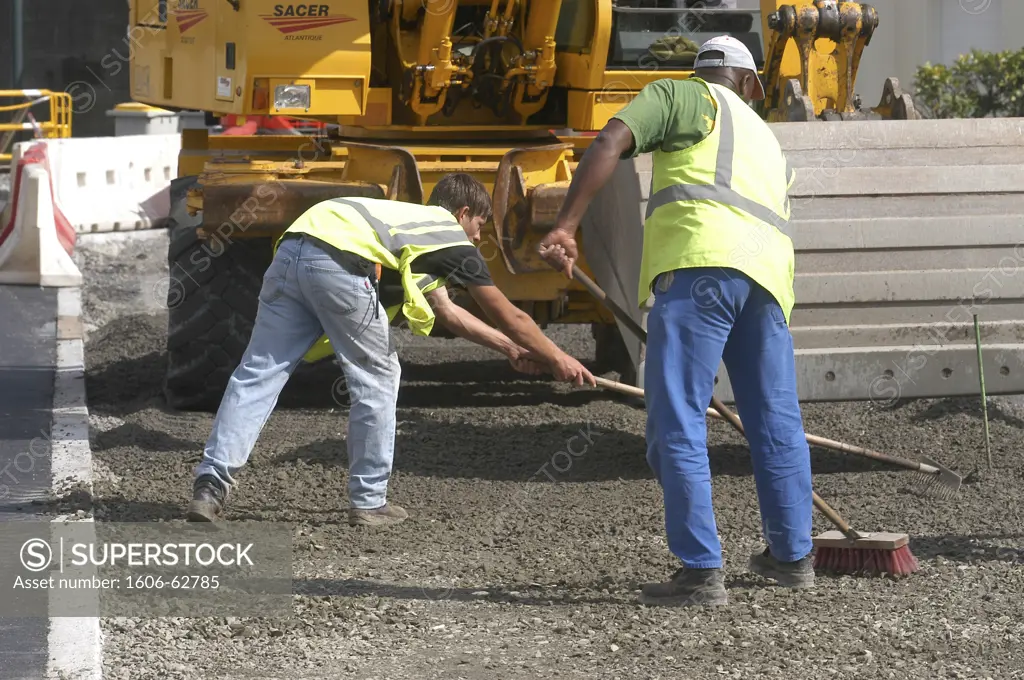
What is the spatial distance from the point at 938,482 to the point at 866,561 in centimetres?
124

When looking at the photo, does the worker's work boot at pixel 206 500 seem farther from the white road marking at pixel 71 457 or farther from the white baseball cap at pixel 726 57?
the white baseball cap at pixel 726 57

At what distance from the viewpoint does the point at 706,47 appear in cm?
524

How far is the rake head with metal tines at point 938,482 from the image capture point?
6.34 meters

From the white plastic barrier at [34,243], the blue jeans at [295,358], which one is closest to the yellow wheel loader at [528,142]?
the blue jeans at [295,358]

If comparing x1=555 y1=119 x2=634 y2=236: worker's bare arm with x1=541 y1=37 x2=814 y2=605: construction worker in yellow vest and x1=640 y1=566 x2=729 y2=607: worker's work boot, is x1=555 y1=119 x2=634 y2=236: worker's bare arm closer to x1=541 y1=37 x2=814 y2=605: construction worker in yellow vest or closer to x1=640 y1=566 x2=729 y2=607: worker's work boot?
x1=541 y1=37 x2=814 y2=605: construction worker in yellow vest

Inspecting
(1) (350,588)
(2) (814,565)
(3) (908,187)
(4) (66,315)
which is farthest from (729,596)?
(4) (66,315)

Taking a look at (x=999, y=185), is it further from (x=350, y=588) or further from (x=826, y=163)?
(x=350, y=588)

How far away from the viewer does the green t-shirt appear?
4859 millimetres

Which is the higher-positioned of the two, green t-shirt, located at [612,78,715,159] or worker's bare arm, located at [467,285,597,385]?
green t-shirt, located at [612,78,715,159]

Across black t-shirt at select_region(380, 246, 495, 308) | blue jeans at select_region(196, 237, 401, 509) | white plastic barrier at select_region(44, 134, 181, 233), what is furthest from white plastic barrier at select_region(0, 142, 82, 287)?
black t-shirt at select_region(380, 246, 495, 308)

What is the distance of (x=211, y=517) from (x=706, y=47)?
252 cm

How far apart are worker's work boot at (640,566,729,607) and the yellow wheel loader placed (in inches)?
69.6

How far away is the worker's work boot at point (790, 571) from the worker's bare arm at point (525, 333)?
37.4 inches

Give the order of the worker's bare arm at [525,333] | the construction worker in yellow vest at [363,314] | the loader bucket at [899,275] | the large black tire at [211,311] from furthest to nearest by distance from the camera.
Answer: the large black tire at [211,311] < the loader bucket at [899,275] < the construction worker in yellow vest at [363,314] < the worker's bare arm at [525,333]
